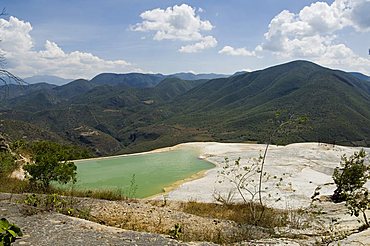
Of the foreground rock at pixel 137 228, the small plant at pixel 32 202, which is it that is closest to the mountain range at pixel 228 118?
the foreground rock at pixel 137 228

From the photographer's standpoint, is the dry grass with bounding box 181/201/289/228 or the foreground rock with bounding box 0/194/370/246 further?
the dry grass with bounding box 181/201/289/228

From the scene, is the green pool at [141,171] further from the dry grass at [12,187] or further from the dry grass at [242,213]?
the dry grass at [242,213]

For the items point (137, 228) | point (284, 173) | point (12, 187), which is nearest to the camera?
point (137, 228)

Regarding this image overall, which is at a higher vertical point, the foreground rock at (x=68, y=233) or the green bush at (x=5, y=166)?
the foreground rock at (x=68, y=233)

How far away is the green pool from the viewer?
669 inches

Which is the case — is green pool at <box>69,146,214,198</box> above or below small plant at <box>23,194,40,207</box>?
below

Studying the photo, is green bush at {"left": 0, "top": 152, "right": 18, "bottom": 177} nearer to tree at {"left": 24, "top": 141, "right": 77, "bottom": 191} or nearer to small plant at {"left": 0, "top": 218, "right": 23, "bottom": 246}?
tree at {"left": 24, "top": 141, "right": 77, "bottom": 191}

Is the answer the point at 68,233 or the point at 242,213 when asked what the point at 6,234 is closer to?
the point at 68,233

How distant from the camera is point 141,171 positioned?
2084 centimetres

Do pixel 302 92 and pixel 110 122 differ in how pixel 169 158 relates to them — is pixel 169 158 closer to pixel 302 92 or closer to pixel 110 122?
pixel 302 92

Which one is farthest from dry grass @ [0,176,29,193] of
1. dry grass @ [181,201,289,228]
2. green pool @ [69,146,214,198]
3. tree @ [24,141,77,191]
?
dry grass @ [181,201,289,228]

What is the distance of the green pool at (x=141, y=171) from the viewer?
17.0 meters

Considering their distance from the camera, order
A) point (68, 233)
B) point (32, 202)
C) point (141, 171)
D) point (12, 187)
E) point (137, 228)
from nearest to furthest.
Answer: point (68, 233)
point (137, 228)
point (32, 202)
point (12, 187)
point (141, 171)

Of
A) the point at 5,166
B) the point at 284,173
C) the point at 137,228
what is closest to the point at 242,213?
the point at 137,228
